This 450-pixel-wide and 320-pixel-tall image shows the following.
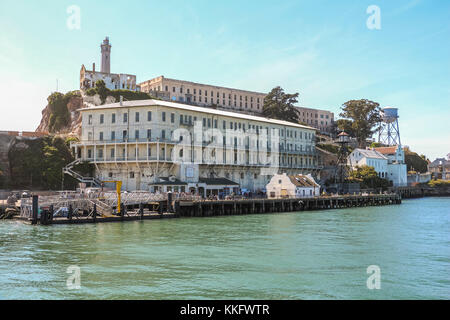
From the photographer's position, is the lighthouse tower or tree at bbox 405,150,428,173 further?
tree at bbox 405,150,428,173

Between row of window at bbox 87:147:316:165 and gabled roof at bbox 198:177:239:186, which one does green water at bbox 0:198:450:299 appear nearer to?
row of window at bbox 87:147:316:165

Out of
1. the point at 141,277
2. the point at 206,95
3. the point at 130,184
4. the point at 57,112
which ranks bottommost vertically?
the point at 141,277

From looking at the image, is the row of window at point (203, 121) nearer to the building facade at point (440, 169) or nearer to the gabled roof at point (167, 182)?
the gabled roof at point (167, 182)

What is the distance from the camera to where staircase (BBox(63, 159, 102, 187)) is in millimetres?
62059

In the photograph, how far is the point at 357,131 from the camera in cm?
11794

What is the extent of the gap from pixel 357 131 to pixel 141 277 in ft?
350

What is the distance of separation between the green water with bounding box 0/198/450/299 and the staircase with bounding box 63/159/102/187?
1006 inches

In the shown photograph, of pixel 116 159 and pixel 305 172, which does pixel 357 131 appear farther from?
Answer: pixel 116 159

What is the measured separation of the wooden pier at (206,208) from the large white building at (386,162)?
88.6 ft

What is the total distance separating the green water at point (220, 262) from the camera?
17500 millimetres

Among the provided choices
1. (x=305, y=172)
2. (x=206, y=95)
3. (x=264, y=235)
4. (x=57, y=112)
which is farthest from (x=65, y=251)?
(x=206, y=95)

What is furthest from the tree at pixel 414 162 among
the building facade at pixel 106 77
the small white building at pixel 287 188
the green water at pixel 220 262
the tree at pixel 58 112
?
the green water at pixel 220 262

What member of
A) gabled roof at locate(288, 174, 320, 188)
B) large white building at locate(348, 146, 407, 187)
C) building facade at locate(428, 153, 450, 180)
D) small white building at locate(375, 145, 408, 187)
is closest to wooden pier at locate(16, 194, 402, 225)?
gabled roof at locate(288, 174, 320, 188)
